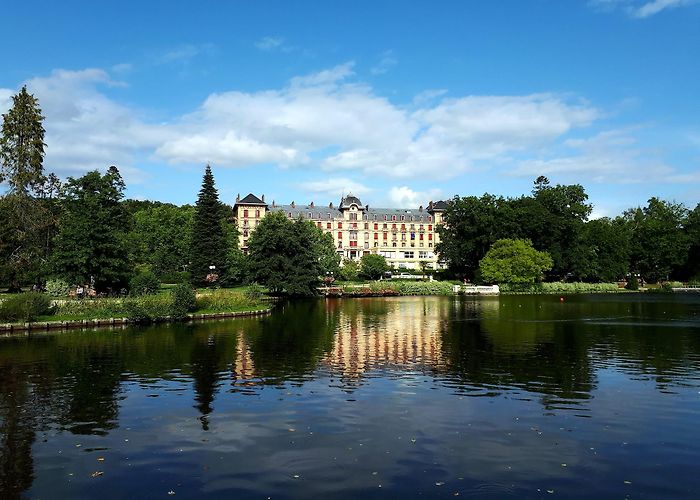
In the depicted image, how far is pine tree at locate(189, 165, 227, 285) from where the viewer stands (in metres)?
71.1

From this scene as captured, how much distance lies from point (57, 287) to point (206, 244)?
88.9 feet

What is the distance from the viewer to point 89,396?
1812cm

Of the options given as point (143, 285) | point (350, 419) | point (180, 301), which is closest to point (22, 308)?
point (180, 301)

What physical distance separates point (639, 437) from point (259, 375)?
13374 millimetres

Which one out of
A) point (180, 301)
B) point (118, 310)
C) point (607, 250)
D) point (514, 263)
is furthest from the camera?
point (607, 250)

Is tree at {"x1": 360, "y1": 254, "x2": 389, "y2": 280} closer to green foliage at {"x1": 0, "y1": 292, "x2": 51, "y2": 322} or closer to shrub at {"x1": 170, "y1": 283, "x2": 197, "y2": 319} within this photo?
shrub at {"x1": 170, "y1": 283, "x2": 197, "y2": 319}

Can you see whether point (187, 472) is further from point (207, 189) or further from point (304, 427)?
point (207, 189)

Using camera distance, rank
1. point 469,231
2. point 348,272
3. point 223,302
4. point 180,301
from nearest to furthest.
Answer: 1. point 180,301
2. point 223,302
3. point 469,231
4. point 348,272

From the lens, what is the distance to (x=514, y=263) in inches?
3472

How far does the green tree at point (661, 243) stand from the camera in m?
110

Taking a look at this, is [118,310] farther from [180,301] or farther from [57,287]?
[57,287]

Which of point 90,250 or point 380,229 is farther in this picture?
point 380,229

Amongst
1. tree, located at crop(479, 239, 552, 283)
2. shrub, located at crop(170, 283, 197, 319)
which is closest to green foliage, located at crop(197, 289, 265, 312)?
shrub, located at crop(170, 283, 197, 319)

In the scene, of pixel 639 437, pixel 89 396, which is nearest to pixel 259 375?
pixel 89 396
